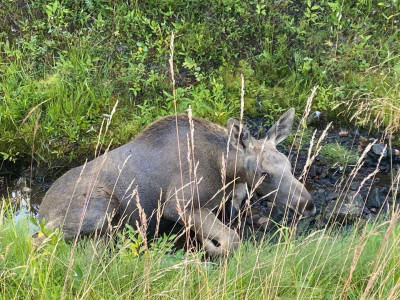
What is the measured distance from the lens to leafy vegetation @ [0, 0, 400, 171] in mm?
8438

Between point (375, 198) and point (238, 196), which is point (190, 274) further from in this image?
point (375, 198)

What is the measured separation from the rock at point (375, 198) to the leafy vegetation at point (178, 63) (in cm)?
118

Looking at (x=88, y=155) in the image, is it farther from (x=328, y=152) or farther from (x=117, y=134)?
(x=328, y=152)

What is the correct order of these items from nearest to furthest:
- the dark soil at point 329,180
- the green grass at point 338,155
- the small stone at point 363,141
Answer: the dark soil at point 329,180
the green grass at point 338,155
the small stone at point 363,141

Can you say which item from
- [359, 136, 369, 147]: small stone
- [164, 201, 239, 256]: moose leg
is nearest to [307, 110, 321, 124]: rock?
[359, 136, 369, 147]: small stone

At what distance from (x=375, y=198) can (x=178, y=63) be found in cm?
378

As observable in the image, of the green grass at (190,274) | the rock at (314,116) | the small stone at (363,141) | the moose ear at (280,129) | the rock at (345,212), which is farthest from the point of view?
the rock at (314,116)

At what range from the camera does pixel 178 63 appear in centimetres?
944

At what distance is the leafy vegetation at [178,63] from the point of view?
27.7 feet

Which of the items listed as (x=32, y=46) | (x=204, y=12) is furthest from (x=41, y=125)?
(x=204, y=12)

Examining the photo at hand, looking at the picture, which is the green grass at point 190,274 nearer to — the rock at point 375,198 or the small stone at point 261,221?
the small stone at point 261,221

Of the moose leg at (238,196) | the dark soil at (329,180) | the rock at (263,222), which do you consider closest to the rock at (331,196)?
the dark soil at (329,180)

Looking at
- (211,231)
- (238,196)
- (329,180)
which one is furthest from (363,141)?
(211,231)

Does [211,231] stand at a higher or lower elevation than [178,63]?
lower
